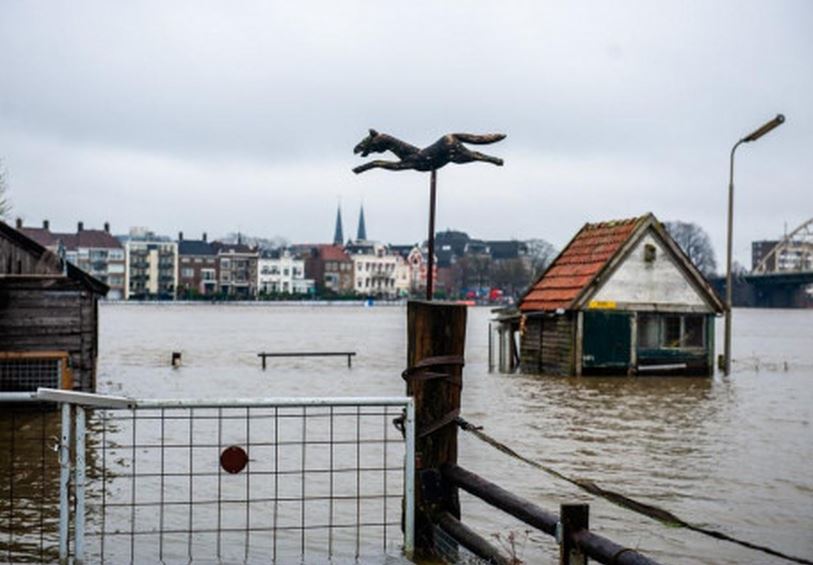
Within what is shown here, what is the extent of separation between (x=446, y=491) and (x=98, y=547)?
3.45m

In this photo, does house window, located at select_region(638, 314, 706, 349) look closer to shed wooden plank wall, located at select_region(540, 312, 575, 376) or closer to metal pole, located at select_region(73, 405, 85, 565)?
shed wooden plank wall, located at select_region(540, 312, 575, 376)

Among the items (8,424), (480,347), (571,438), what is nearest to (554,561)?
(571,438)

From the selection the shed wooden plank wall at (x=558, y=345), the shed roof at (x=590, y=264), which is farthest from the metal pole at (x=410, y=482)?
the shed wooden plank wall at (x=558, y=345)

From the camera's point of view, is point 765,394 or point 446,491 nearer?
point 446,491

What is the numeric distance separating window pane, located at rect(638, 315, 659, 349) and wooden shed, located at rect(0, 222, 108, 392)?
767 inches

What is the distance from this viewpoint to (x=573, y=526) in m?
7.14

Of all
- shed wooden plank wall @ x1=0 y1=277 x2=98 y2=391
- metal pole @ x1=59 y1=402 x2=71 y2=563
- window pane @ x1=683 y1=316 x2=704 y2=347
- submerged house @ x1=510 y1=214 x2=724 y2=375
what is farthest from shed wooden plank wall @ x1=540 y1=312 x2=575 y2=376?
metal pole @ x1=59 y1=402 x2=71 y2=563

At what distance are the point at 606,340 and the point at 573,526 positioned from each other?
93.4 feet

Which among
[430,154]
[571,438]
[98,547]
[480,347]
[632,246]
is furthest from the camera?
[480,347]

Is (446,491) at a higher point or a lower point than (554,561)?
higher

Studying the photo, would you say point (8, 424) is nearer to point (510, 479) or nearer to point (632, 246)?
point (510, 479)

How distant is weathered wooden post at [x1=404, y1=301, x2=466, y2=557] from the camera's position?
876cm

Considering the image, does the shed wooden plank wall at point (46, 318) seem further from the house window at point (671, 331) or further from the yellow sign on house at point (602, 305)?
the house window at point (671, 331)

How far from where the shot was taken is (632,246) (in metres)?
35.4
